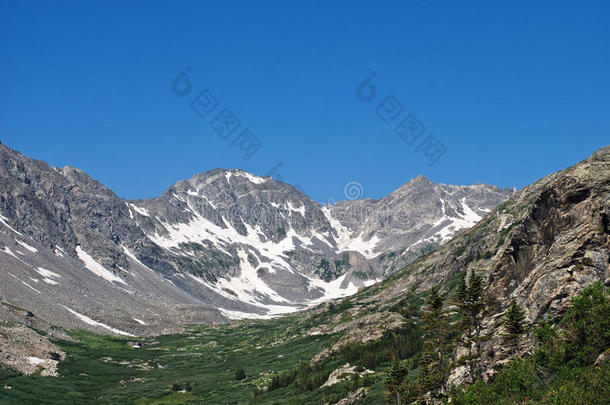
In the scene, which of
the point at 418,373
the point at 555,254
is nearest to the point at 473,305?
the point at 555,254

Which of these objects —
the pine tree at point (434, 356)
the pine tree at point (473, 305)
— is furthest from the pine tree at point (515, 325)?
the pine tree at point (434, 356)

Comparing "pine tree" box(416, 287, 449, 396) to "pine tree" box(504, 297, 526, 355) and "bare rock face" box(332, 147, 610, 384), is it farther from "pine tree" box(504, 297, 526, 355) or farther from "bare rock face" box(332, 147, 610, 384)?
"pine tree" box(504, 297, 526, 355)

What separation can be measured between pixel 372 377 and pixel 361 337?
1686 inches

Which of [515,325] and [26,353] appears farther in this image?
[26,353]

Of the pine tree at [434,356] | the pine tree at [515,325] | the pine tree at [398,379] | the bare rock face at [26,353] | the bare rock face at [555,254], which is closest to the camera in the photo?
the pine tree at [515,325]

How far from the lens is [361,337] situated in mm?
162625

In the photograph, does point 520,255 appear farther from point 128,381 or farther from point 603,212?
point 128,381

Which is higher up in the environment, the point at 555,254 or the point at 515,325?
the point at 555,254

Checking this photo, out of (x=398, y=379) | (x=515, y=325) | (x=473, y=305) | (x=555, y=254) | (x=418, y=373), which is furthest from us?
(x=418, y=373)

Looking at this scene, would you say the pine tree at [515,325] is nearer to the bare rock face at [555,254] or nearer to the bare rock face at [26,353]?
the bare rock face at [555,254]

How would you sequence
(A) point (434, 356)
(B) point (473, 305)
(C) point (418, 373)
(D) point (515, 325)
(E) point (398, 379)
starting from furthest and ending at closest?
1. (C) point (418, 373)
2. (E) point (398, 379)
3. (A) point (434, 356)
4. (B) point (473, 305)
5. (D) point (515, 325)

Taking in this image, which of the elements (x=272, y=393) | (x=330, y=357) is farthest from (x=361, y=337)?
(x=272, y=393)

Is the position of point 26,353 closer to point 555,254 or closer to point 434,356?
point 434,356

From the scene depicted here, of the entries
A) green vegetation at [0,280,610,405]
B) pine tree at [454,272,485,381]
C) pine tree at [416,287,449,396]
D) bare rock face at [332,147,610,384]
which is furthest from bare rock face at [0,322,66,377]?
bare rock face at [332,147,610,384]
